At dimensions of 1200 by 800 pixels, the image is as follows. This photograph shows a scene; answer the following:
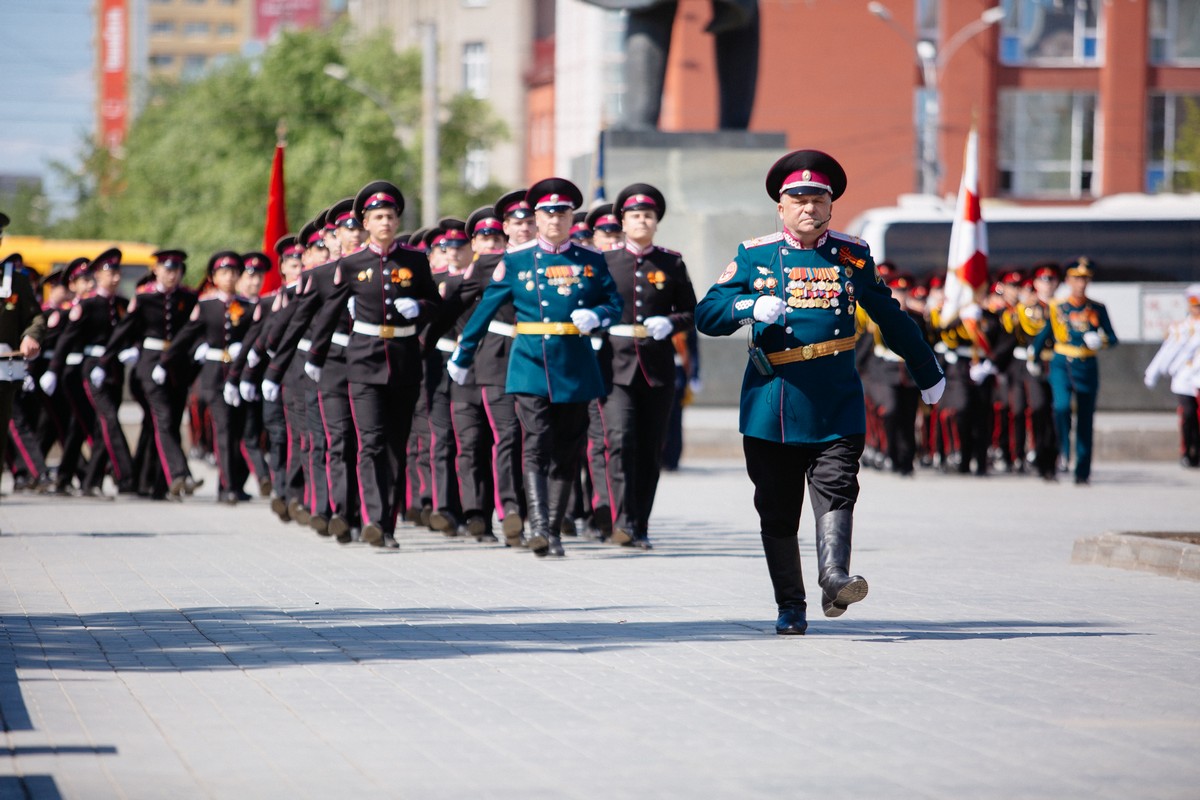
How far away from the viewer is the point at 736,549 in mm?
13211

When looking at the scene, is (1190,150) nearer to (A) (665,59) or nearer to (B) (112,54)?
(A) (665,59)

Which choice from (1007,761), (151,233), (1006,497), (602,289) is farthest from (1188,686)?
(151,233)

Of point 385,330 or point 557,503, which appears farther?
point 385,330

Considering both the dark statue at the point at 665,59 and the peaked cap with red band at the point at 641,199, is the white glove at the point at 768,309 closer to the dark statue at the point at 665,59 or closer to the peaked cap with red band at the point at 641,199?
the peaked cap with red band at the point at 641,199

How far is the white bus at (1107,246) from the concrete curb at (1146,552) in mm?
22449

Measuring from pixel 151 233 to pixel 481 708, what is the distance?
177 ft

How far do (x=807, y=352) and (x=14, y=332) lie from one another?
594cm

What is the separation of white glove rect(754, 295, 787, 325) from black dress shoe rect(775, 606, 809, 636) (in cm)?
124

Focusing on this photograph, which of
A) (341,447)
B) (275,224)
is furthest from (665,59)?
(341,447)

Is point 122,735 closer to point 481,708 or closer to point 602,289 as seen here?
point 481,708

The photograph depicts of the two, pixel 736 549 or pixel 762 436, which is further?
pixel 736 549

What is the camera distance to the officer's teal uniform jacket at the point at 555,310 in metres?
12.3

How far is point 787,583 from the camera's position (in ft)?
28.9

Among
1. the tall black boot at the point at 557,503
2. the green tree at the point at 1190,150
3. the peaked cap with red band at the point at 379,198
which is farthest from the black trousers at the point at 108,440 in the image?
the green tree at the point at 1190,150
